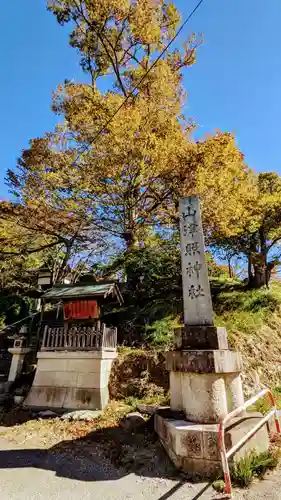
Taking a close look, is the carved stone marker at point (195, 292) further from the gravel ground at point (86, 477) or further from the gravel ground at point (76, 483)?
the gravel ground at point (76, 483)

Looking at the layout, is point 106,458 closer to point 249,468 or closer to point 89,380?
point 249,468

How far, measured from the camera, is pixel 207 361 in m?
4.94

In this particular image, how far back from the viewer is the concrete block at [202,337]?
5.27 metres

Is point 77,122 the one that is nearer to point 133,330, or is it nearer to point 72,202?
point 72,202

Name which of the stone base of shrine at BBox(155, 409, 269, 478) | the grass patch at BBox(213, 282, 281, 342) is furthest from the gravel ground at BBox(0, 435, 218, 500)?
the grass patch at BBox(213, 282, 281, 342)

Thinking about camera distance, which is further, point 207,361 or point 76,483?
point 207,361

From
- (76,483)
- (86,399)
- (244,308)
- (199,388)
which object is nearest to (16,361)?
(86,399)

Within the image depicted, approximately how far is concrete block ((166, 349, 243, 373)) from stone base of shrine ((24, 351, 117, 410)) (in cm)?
479

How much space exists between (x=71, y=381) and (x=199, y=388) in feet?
20.0

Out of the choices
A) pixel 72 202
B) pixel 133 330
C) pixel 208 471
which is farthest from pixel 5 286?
pixel 208 471

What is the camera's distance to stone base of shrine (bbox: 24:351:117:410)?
8992 millimetres

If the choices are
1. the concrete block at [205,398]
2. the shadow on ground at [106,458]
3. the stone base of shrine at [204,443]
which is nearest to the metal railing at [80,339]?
the shadow on ground at [106,458]

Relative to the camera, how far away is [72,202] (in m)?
13.2

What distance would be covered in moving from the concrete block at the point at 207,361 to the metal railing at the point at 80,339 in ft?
16.3
